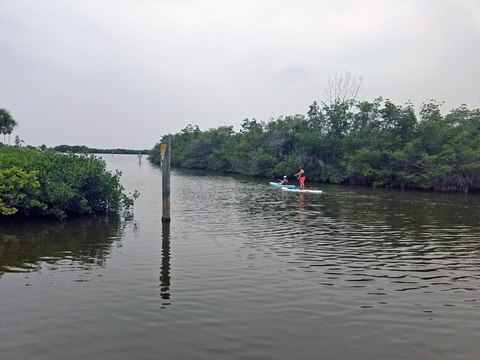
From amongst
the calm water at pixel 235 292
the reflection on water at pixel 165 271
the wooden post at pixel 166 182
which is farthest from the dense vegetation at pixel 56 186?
the reflection on water at pixel 165 271

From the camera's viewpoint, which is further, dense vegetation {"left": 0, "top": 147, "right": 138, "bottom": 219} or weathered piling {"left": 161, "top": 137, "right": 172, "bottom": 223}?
weathered piling {"left": 161, "top": 137, "right": 172, "bottom": 223}

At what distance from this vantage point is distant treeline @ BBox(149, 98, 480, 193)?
134ft

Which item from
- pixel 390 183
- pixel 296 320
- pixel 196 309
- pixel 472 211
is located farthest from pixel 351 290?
pixel 390 183

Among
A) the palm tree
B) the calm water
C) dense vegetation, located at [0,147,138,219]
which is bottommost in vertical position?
the calm water

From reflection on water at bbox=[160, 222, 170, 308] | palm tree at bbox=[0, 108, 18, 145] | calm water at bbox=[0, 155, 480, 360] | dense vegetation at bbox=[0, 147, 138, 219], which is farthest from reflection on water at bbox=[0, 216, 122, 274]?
palm tree at bbox=[0, 108, 18, 145]

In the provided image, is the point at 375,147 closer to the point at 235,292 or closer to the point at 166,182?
the point at 166,182

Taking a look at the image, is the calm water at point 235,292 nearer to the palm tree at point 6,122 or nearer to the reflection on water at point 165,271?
the reflection on water at point 165,271

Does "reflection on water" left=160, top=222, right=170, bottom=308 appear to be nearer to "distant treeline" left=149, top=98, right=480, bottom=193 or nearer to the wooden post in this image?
the wooden post

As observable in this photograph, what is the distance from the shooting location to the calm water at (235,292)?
661cm

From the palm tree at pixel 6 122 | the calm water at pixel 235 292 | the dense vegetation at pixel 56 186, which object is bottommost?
the calm water at pixel 235 292

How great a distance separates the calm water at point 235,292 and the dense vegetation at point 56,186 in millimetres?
912

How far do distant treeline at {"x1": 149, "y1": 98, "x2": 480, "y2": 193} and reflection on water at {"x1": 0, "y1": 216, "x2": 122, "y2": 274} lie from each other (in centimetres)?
3213

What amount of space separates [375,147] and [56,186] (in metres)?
36.5

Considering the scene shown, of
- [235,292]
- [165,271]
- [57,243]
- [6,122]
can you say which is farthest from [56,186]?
[6,122]
